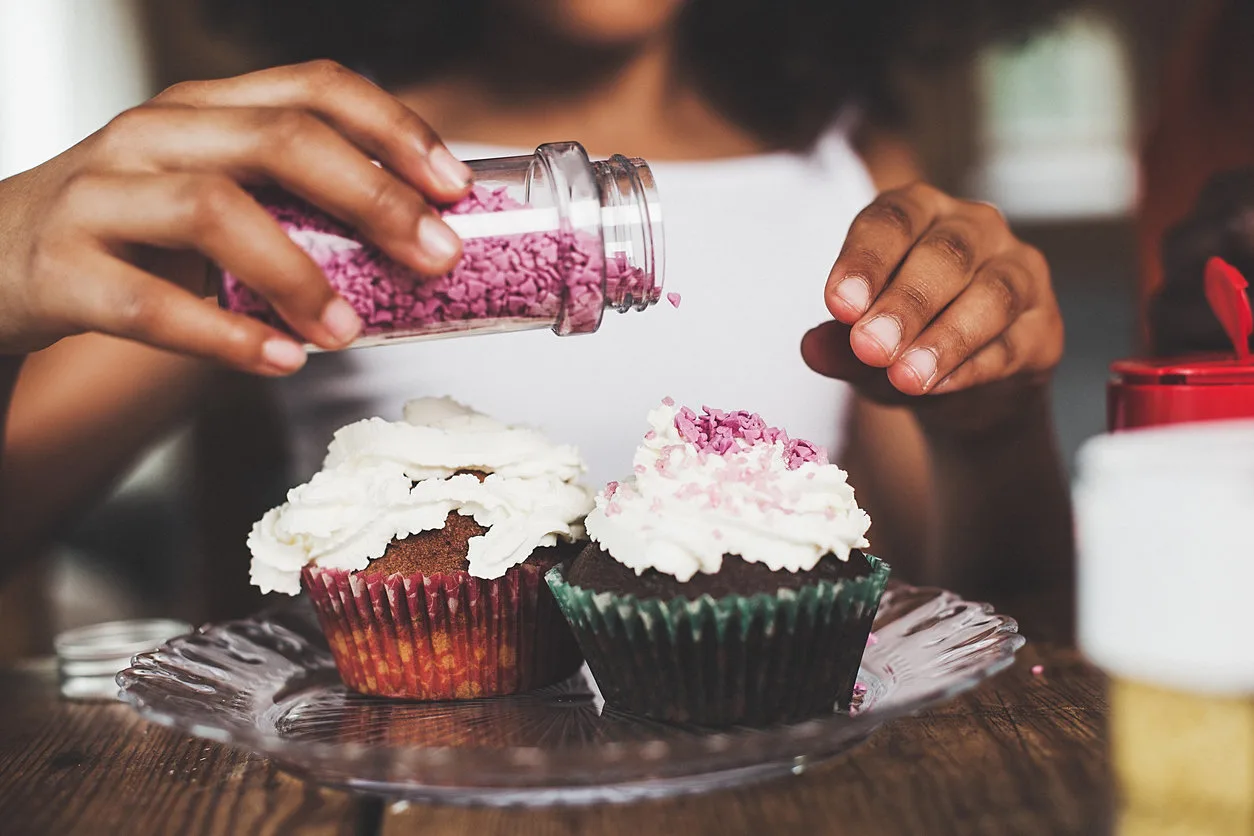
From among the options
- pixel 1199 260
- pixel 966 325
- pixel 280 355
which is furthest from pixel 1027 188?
pixel 280 355

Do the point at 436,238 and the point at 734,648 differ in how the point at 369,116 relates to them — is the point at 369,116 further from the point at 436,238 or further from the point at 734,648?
the point at 734,648

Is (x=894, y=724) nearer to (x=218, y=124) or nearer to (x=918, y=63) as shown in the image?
(x=218, y=124)

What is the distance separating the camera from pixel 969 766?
750mm

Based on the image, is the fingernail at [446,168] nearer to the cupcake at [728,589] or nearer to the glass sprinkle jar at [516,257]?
the glass sprinkle jar at [516,257]

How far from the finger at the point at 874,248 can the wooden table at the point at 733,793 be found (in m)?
0.34

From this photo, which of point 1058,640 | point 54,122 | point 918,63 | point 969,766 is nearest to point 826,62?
point 918,63

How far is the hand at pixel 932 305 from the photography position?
91 centimetres

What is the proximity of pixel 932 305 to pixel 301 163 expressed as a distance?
54 centimetres

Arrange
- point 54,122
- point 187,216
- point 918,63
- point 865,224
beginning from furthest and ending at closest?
point 918,63 < point 54,122 < point 865,224 < point 187,216

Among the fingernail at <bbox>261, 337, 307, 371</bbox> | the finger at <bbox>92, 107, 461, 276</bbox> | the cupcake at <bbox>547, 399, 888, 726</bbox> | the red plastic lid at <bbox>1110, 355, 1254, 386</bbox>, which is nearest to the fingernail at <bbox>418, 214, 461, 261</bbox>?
the finger at <bbox>92, 107, 461, 276</bbox>

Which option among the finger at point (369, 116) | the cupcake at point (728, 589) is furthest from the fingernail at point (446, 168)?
the cupcake at point (728, 589)

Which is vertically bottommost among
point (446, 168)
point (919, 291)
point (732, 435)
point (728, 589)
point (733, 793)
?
point (733, 793)

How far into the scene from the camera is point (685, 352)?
1640 millimetres

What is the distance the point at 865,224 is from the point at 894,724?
442mm
